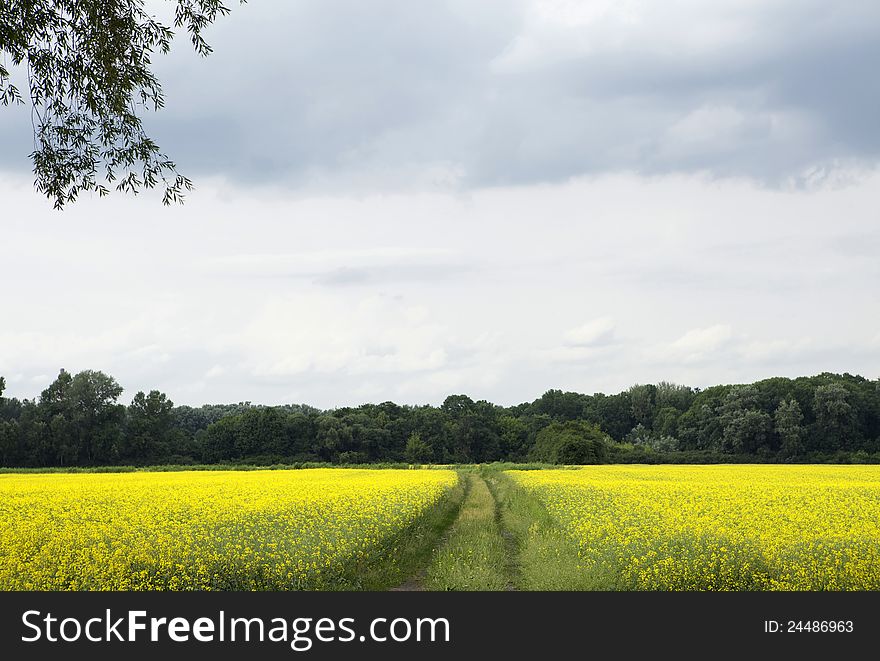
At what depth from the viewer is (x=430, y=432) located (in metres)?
96.6

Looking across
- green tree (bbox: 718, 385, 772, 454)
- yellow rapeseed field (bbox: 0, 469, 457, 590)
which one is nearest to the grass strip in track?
yellow rapeseed field (bbox: 0, 469, 457, 590)

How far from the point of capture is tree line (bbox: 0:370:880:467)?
7869cm

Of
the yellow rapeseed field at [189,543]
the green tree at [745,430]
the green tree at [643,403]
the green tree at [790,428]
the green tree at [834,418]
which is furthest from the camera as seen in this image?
the green tree at [643,403]

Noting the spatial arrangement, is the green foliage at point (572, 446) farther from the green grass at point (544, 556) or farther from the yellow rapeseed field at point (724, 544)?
the yellow rapeseed field at point (724, 544)

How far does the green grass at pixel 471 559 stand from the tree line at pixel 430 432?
52.4 metres

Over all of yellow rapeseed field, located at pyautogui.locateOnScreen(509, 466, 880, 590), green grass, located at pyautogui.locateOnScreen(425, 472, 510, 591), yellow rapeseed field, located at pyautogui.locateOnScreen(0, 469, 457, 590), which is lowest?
green grass, located at pyautogui.locateOnScreen(425, 472, 510, 591)

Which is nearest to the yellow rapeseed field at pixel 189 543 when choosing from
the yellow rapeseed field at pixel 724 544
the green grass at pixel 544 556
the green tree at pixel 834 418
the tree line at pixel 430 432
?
the green grass at pixel 544 556

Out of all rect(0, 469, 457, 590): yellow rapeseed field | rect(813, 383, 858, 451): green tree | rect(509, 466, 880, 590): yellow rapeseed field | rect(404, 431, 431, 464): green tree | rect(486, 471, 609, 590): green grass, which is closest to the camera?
rect(0, 469, 457, 590): yellow rapeseed field

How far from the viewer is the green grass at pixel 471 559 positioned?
13.0 metres

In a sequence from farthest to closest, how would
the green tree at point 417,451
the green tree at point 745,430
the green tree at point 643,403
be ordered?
1. the green tree at point 643,403
2. the green tree at point 417,451
3. the green tree at point 745,430

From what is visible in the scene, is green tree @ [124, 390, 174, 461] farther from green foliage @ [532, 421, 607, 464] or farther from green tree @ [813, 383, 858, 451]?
green tree @ [813, 383, 858, 451]

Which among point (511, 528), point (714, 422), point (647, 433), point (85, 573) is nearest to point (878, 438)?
point (714, 422)

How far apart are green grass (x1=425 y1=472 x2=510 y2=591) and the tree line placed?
52372 millimetres
